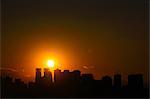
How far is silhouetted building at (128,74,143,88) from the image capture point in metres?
5.84

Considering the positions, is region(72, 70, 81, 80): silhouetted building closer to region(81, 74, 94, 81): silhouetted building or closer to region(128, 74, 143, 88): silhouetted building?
region(81, 74, 94, 81): silhouetted building

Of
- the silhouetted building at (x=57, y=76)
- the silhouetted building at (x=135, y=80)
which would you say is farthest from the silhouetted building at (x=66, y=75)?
the silhouetted building at (x=135, y=80)

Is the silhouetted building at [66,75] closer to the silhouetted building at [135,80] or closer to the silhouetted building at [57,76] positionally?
the silhouetted building at [57,76]

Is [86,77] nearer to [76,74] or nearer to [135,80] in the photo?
[76,74]

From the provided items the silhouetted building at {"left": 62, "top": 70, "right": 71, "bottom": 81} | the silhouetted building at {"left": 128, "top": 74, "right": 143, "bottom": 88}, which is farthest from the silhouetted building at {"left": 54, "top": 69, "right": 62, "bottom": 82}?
the silhouetted building at {"left": 128, "top": 74, "right": 143, "bottom": 88}

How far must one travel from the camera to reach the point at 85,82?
607cm

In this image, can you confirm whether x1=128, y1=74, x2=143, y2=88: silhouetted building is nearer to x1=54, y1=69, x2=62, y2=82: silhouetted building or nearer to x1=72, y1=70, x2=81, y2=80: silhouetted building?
x1=72, y1=70, x2=81, y2=80: silhouetted building

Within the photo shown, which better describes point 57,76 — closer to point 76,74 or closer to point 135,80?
point 76,74

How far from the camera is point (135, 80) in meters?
6.07

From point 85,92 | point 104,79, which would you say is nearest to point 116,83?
point 104,79

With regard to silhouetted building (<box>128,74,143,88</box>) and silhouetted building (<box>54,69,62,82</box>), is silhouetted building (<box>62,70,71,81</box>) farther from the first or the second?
silhouetted building (<box>128,74,143,88</box>)

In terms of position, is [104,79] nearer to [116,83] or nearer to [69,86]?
[116,83]

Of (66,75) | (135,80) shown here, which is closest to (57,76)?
(66,75)

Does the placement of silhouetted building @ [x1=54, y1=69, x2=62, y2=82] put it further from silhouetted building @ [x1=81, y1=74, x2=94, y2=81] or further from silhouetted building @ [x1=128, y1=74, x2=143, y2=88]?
silhouetted building @ [x1=128, y1=74, x2=143, y2=88]
